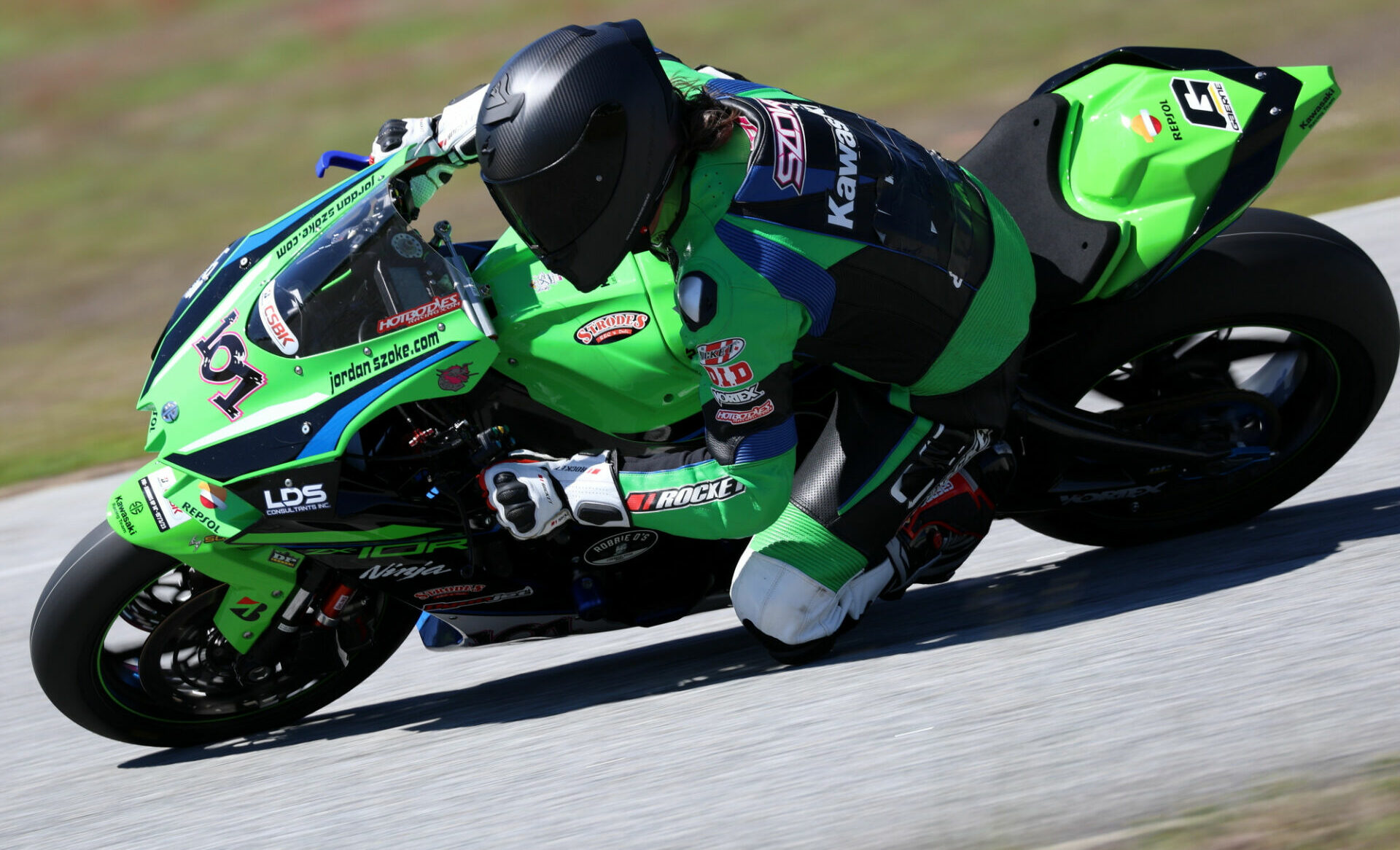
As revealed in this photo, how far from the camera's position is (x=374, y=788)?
10.7ft

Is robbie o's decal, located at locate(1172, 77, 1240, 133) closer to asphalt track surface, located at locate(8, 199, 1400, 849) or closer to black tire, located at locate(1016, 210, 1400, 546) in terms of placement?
black tire, located at locate(1016, 210, 1400, 546)

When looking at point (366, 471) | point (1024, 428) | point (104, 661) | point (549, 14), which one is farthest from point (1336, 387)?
point (549, 14)

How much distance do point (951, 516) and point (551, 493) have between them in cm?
103

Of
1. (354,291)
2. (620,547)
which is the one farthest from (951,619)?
(354,291)

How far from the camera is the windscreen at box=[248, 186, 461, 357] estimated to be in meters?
3.26

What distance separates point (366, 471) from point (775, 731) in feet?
Result: 3.69

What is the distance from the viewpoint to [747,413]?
10.3 ft

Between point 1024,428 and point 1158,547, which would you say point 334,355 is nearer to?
point 1024,428

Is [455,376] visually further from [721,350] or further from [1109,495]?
[1109,495]

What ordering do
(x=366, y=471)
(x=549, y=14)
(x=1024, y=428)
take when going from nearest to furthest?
1. (x=366, y=471)
2. (x=1024, y=428)
3. (x=549, y=14)

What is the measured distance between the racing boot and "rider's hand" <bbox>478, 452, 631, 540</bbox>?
744 millimetres

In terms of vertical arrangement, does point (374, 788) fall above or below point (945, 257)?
below

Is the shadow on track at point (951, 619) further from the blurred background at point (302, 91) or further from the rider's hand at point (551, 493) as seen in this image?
the blurred background at point (302, 91)

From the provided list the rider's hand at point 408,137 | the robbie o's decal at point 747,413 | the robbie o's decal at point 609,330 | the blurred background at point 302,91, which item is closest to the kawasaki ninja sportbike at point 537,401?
the robbie o's decal at point 609,330
